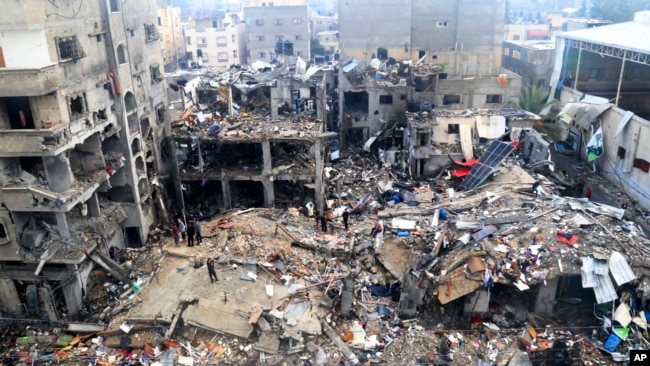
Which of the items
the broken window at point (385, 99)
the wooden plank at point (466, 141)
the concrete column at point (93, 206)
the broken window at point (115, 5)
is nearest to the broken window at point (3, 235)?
the concrete column at point (93, 206)

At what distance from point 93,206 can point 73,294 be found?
4041 millimetres

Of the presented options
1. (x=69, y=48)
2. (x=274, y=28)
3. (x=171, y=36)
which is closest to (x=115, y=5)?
(x=69, y=48)

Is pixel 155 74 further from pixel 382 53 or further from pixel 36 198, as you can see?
pixel 382 53

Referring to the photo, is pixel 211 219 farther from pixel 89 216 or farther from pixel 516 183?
pixel 516 183

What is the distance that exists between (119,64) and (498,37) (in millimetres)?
33575

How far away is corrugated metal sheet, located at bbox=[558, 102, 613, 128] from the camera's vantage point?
3267cm

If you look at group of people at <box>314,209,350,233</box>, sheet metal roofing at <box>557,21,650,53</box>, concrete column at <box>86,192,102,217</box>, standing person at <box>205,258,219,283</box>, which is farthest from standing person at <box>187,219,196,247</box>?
sheet metal roofing at <box>557,21,650,53</box>

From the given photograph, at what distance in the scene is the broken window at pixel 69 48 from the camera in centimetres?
1880

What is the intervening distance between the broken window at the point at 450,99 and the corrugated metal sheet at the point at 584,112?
7.22 m

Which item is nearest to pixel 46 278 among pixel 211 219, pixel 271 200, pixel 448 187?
pixel 211 219

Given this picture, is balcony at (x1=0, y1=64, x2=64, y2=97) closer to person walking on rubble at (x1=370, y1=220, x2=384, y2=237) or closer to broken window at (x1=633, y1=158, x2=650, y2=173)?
person walking on rubble at (x1=370, y1=220, x2=384, y2=237)

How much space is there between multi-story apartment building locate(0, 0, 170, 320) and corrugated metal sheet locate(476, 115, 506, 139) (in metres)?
20.1

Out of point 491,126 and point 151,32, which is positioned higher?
point 151,32

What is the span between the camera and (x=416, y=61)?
44.5 m
